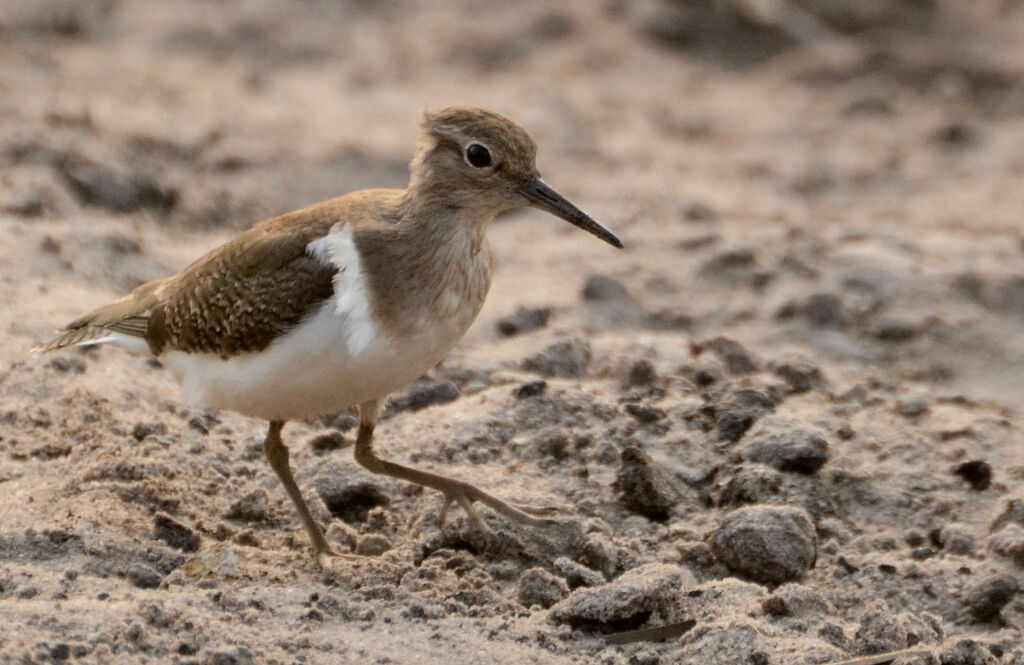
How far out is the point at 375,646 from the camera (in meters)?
4.73

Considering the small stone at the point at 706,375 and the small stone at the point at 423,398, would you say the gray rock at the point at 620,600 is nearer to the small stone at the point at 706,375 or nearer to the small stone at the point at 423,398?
the small stone at the point at 423,398

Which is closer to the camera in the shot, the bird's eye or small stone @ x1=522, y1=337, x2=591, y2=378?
the bird's eye

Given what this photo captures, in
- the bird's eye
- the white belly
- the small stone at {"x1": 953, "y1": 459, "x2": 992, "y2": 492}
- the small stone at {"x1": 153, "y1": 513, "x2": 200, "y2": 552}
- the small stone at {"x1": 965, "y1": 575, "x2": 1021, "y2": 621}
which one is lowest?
the small stone at {"x1": 965, "y1": 575, "x2": 1021, "y2": 621}

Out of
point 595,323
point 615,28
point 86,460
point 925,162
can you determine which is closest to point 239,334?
point 86,460

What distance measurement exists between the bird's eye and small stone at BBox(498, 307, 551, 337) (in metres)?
1.93

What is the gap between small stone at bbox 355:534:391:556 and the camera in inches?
217

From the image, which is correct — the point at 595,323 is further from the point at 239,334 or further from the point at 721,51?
the point at 721,51

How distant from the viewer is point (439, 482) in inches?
220

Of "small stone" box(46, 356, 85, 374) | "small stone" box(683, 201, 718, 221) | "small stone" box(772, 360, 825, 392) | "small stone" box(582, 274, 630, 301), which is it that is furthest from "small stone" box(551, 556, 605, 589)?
"small stone" box(683, 201, 718, 221)

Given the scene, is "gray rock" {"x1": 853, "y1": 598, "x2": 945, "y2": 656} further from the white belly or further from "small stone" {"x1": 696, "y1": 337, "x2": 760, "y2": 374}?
"small stone" {"x1": 696, "y1": 337, "x2": 760, "y2": 374}

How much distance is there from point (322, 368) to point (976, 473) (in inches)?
108

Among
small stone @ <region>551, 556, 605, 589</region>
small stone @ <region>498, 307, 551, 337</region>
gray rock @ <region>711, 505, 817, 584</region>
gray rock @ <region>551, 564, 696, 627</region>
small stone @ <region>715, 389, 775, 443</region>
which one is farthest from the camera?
small stone @ <region>498, 307, 551, 337</region>

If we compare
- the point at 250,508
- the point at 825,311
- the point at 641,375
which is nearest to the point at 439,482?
the point at 250,508

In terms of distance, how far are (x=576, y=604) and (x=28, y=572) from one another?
1812mm
